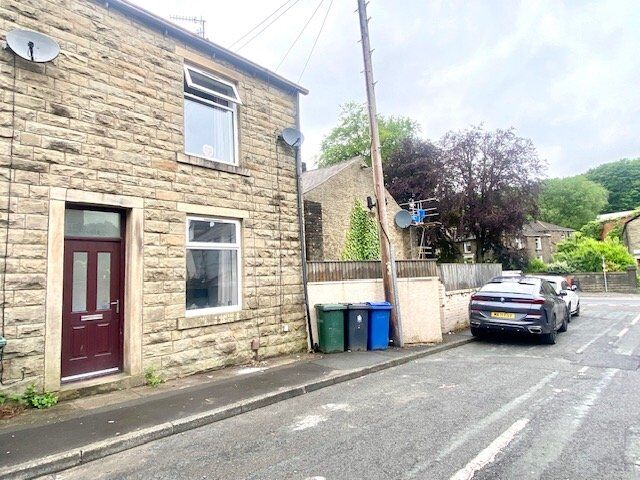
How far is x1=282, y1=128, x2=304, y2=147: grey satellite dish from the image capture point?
8.66 m

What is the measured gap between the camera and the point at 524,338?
10.8 m

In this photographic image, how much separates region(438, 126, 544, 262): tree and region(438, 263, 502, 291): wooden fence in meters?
12.7

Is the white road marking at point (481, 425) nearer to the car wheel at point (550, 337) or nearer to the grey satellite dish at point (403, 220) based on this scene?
the car wheel at point (550, 337)

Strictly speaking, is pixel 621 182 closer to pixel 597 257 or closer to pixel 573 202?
pixel 573 202

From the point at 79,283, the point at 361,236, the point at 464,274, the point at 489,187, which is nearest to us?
the point at 79,283

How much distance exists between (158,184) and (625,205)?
81.8 meters

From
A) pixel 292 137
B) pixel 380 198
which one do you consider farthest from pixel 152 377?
pixel 380 198

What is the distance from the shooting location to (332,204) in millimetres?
17344

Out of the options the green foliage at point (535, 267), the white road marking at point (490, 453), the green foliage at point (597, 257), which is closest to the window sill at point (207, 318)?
the white road marking at point (490, 453)

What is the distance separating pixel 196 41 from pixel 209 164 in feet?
7.67

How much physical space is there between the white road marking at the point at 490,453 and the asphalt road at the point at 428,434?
0.06ft

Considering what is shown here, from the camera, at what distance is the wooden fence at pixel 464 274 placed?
12.1 metres

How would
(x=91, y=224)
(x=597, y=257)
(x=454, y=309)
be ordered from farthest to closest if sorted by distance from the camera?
(x=597, y=257)
(x=454, y=309)
(x=91, y=224)

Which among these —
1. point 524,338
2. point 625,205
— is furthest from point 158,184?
point 625,205
